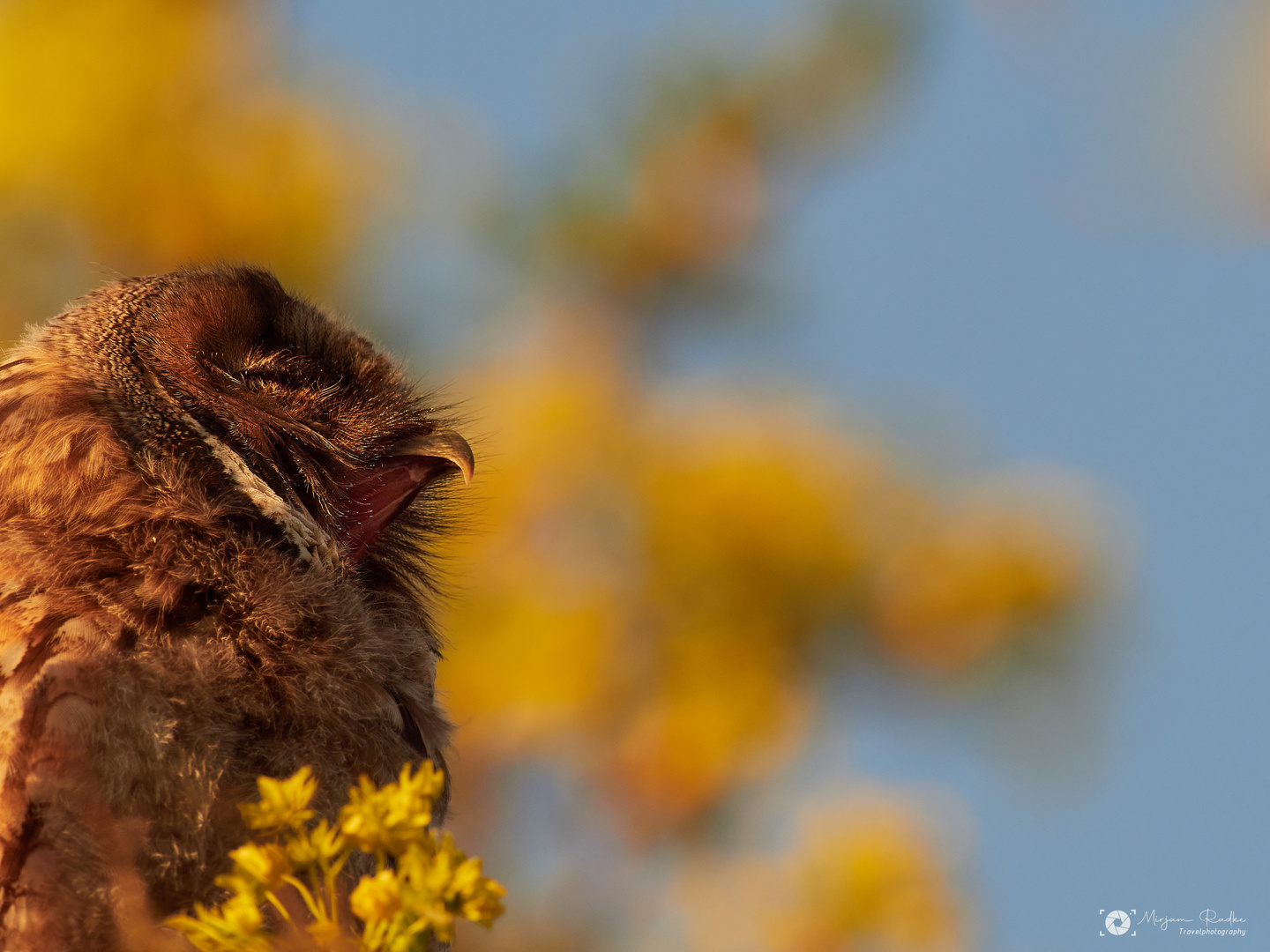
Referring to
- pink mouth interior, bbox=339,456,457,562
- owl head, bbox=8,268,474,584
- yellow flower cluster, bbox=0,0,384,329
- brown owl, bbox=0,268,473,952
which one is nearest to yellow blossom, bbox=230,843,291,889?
brown owl, bbox=0,268,473,952

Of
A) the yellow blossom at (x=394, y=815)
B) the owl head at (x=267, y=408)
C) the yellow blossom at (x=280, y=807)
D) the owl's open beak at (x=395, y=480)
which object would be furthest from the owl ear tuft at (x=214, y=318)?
the yellow blossom at (x=394, y=815)

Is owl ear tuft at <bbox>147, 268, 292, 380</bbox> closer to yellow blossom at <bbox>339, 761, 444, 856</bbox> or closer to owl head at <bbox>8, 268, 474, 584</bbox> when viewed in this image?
owl head at <bbox>8, 268, 474, 584</bbox>

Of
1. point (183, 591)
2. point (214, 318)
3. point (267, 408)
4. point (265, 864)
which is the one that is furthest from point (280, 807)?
point (214, 318)

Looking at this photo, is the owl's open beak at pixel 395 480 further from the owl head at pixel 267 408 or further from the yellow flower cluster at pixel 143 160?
the yellow flower cluster at pixel 143 160

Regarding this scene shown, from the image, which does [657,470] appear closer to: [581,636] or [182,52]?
[581,636]

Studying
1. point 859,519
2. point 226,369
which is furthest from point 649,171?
point 226,369

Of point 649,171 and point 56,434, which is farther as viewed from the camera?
point 649,171
